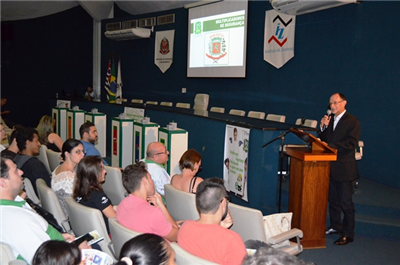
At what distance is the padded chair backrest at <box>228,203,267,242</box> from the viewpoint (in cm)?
308

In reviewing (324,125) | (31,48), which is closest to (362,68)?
(324,125)

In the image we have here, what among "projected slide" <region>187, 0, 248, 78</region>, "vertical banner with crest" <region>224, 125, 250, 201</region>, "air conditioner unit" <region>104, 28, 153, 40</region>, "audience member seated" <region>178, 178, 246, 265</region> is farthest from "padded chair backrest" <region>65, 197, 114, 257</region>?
"air conditioner unit" <region>104, 28, 153, 40</region>

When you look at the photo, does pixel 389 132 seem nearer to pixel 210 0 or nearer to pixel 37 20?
pixel 210 0

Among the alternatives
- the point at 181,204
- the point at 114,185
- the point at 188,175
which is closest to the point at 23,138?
the point at 114,185

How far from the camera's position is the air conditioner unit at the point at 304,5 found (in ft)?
23.5

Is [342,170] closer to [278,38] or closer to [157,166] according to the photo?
[157,166]

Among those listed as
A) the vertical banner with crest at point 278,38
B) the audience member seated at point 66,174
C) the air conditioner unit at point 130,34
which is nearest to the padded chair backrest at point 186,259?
the audience member seated at point 66,174

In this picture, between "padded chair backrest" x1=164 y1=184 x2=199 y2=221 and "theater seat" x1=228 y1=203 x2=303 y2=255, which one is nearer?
"theater seat" x1=228 y1=203 x2=303 y2=255

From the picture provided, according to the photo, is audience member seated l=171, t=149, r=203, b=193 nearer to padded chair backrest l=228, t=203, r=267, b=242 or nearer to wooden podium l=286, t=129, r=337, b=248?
padded chair backrest l=228, t=203, r=267, b=242

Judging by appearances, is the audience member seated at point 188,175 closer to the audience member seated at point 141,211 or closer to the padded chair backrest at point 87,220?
the audience member seated at point 141,211

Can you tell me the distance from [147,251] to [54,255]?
378 mm

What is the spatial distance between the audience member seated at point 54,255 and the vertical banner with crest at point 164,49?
11038 millimetres

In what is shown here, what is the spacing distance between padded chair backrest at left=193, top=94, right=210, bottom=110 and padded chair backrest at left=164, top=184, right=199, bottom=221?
6698 mm

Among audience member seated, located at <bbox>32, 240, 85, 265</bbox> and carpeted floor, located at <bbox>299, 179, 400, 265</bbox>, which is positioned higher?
audience member seated, located at <bbox>32, 240, 85, 265</bbox>
